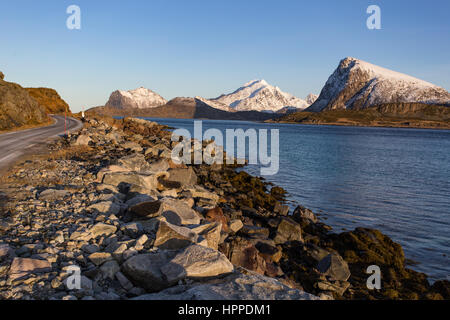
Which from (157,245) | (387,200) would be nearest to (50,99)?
(387,200)

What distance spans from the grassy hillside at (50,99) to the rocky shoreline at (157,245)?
6169 centimetres

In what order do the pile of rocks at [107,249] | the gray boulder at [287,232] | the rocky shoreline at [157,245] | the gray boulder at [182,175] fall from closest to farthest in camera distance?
the pile of rocks at [107,249] < the rocky shoreline at [157,245] < the gray boulder at [287,232] < the gray boulder at [182,175]

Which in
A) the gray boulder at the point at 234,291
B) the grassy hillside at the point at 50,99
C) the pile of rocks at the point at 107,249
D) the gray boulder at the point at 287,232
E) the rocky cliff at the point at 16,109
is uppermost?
the grassy hillside at the point at 50,99

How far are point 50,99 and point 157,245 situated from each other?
269 feet

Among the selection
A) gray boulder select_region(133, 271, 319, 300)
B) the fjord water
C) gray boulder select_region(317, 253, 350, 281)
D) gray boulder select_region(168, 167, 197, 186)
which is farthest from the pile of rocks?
the fjord water

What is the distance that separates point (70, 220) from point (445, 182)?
36.1 meters

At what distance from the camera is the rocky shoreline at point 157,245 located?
17.9ft

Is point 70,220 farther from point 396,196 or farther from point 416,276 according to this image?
point 396,196

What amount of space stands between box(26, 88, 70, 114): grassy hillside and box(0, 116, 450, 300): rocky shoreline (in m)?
61.7

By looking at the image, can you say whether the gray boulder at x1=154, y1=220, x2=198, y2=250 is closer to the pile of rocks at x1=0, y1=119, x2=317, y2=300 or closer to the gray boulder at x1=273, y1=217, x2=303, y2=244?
the pile of rocks at x1=0, y1=119, x2=317, y2=300

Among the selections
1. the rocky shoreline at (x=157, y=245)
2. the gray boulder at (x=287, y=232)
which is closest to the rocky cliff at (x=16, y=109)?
the rocky shoreline at (x=157, y=245)

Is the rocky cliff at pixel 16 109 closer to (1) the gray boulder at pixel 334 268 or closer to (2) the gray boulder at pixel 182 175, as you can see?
(2) the gray boulder at pixel 182 175

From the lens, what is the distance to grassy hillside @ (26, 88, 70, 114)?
7156 centimetres

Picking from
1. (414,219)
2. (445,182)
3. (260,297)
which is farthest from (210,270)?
(445,182)
